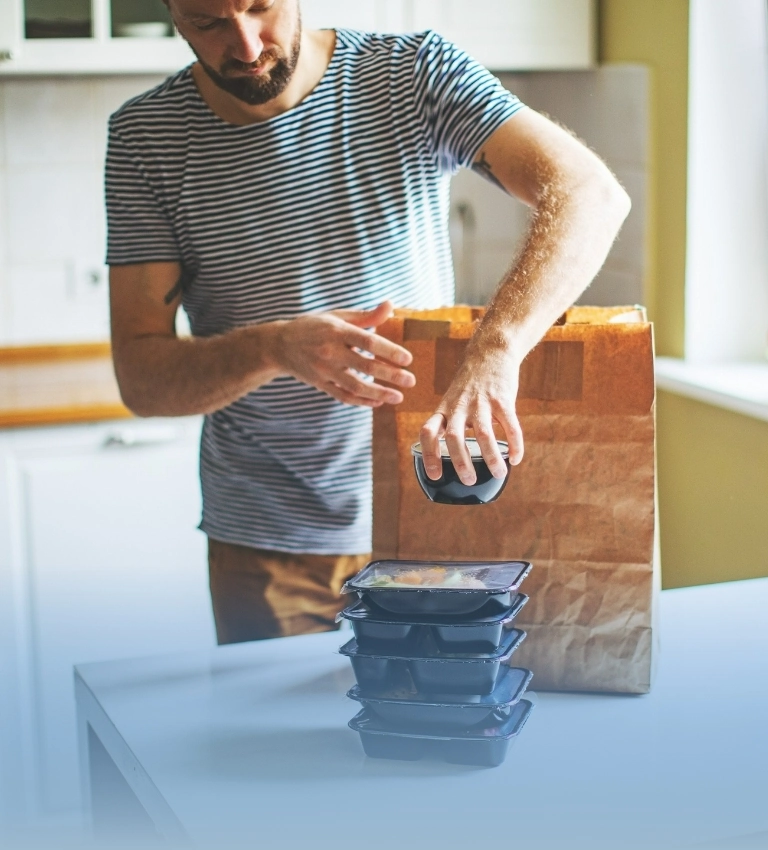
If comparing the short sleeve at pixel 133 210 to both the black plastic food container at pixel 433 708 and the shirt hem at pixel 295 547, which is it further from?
the black plastic food container at pixel 433 708

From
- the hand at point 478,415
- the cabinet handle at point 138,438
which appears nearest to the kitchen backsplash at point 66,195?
the cabinet handle at point 138,438

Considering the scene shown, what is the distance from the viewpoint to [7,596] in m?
2.15

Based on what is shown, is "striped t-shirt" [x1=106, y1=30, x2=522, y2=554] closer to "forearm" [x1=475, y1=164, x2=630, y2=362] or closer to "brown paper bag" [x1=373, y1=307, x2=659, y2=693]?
"forearm" [x1=475, y1=164, x2=630, y2=362]

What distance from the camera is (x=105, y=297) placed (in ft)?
8.84

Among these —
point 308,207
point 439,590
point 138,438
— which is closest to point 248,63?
point 308,207

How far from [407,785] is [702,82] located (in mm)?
1866

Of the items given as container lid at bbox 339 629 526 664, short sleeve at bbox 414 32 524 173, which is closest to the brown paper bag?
container lid at bbox 339 629 526 664

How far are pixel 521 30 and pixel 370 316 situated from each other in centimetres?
174

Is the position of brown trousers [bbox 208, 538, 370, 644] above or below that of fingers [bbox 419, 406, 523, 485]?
below

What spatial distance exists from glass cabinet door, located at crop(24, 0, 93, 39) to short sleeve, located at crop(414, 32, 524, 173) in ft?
3.83

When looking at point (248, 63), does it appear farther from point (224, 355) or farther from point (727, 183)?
point (727, 183)

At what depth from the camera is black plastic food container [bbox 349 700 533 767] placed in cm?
87

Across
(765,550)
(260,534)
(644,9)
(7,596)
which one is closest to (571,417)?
(260,534)

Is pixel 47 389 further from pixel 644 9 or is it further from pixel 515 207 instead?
pixel 644 9
